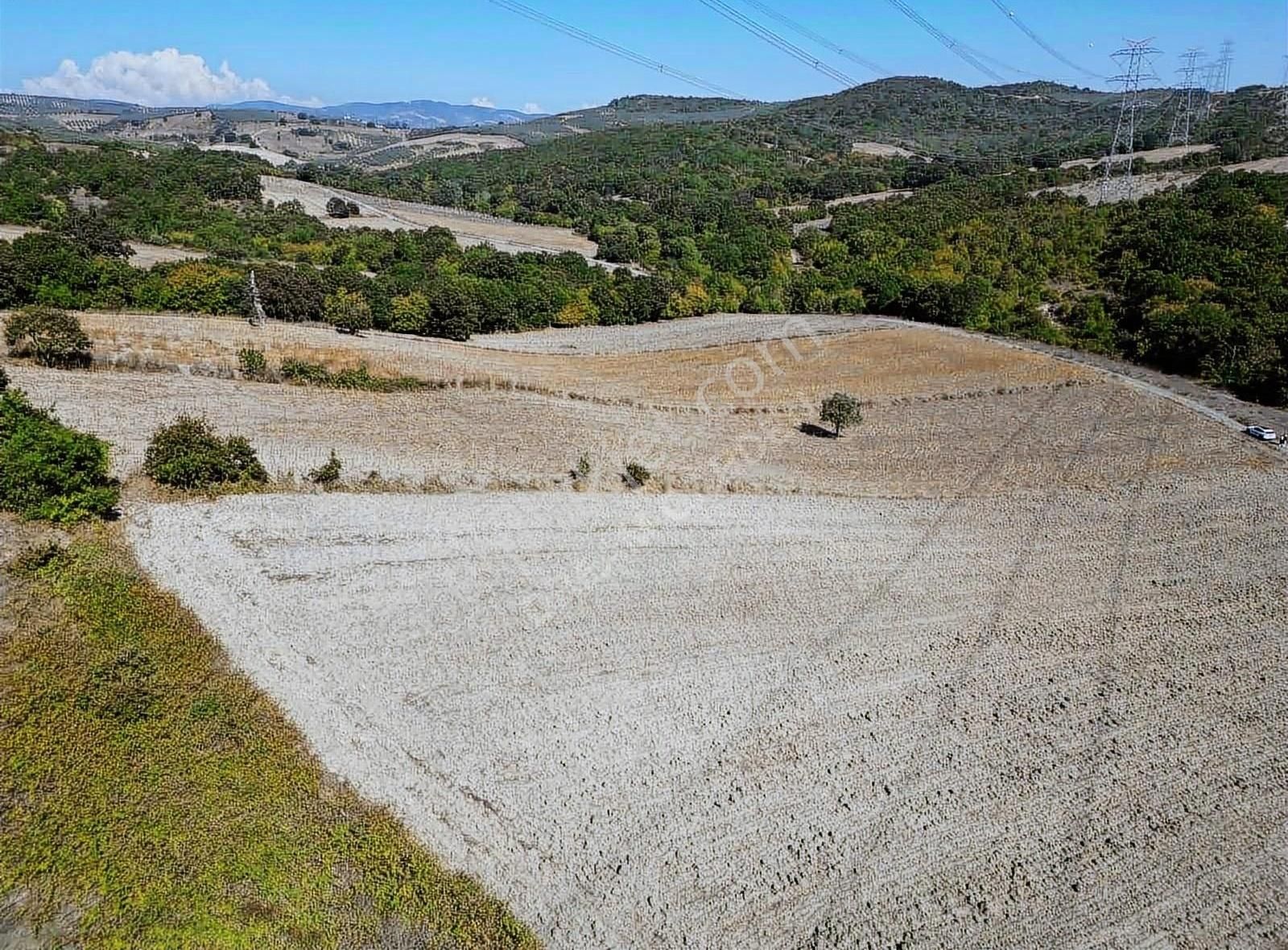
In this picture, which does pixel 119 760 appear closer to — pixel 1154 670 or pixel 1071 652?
pixel 1071 652

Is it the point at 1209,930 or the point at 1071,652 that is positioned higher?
the point at 1071,652

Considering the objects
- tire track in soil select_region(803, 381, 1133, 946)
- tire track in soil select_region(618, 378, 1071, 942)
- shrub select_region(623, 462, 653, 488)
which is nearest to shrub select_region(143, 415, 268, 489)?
shrub select_region(623, 462, 653, 488)

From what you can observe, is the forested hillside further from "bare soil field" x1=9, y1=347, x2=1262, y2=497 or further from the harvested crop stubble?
the harvested crop stubble

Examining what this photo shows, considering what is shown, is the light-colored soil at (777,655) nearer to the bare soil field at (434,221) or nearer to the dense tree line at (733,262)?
the dense tree line at (733,262)

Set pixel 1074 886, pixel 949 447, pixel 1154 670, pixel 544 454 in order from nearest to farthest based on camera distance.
Result: 1. pixel 1074 886
2. pixel 1154 670
3. pixel 544 454
4. pixel 949 447

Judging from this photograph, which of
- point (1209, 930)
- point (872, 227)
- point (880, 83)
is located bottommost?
point (1209, 930)

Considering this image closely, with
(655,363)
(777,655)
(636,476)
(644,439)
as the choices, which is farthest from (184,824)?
(655,363)

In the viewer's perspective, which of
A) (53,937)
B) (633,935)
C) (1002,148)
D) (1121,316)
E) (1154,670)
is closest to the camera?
(53,937)

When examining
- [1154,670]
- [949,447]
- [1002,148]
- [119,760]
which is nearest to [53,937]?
[119,760]
